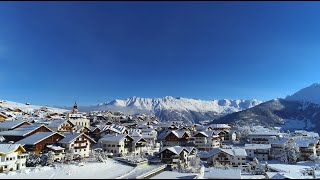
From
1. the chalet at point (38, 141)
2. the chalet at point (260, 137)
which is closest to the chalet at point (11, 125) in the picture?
the chalet at point (38, 141)

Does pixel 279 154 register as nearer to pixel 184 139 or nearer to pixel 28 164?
pixel 184 139

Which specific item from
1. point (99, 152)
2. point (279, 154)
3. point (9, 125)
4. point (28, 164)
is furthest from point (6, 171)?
point (279, 154)

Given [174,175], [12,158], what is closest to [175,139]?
[174,175]

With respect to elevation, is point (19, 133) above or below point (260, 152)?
above

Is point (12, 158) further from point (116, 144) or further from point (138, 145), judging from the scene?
point (138, 145)

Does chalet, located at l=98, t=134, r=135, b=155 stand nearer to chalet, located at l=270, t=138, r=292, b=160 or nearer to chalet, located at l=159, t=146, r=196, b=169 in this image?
chalet, located at l=159, t=146, r=196, b=169

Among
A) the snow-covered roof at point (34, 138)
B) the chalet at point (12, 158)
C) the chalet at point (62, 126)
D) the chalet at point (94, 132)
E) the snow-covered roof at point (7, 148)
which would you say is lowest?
the chalet at point (12, 158)

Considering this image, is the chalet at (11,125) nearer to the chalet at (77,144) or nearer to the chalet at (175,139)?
the chalet at (77,144)
